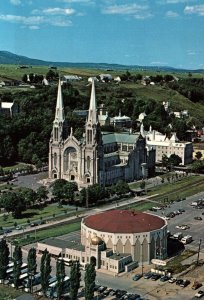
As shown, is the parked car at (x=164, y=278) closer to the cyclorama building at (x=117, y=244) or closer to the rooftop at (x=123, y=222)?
the cyclorama building at (x=117, y=244)

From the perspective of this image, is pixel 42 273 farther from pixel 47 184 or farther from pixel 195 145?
pixel 195 145

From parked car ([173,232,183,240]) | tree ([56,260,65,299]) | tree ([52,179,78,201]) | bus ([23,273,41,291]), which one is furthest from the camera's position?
tree ([52,179,78,201])

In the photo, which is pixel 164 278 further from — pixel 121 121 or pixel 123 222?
pixel 121 121

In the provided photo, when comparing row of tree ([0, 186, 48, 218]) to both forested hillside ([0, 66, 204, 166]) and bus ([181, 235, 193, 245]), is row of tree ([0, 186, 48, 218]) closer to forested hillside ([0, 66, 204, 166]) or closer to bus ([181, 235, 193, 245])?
bus ([181, 235, 193, 245])

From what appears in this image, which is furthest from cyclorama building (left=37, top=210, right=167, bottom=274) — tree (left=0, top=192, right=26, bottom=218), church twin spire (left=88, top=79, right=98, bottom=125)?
church twin spire (left=88, top=79, right=98, bottom=125)

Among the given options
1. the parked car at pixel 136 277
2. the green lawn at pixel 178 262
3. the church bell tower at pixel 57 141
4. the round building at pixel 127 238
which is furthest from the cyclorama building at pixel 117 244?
the church bell tower at pixel 57 141
